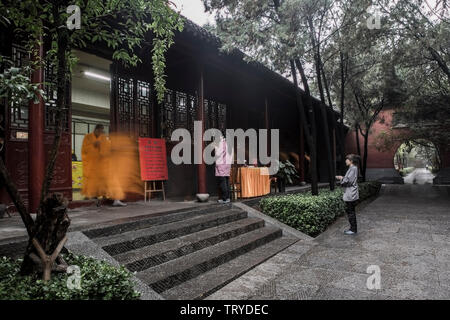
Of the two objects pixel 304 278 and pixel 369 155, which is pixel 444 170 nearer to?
pixel 369 155

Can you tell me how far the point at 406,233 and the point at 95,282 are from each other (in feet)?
20.5

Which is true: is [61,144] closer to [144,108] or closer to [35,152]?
[35,152]

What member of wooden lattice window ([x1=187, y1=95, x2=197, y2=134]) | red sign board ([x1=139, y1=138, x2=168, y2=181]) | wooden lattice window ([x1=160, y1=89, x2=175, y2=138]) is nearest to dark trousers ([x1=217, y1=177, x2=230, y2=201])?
red sign board ([x1=139, y1=138, x2=168, y2=181])

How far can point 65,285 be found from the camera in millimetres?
2412

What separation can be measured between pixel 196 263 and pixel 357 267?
228 cm

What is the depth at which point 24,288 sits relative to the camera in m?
2.34

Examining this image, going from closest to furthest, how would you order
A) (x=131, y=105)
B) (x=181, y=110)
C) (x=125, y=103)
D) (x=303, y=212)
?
(x=303, y=212), (x=125, y=103), (x=131, y=105), (x=181, y=110)

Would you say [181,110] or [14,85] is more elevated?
[181,110]

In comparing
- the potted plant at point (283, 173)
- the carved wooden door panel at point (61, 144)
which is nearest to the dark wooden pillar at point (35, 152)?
the carved wooden door panel at point (61, 144)

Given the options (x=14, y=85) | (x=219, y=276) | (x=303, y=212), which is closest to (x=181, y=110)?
(x=303, y=212)

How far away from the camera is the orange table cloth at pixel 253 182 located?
7.83 m

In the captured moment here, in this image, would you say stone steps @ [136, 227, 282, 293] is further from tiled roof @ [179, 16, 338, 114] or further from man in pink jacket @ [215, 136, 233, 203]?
tiled roof @ [179, 16, 338, 114]
